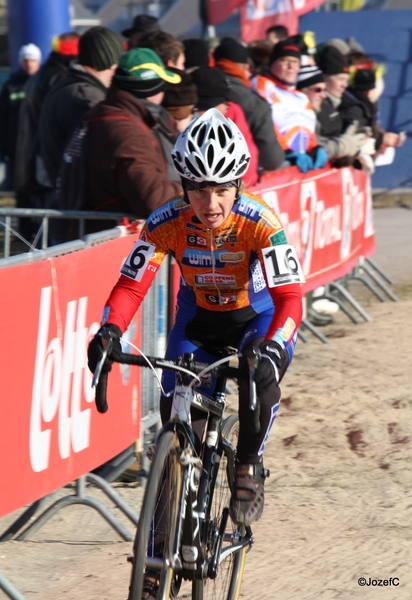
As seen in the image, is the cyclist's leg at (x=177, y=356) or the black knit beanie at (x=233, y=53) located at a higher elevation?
the black knit beanie at (x=233, y=53)

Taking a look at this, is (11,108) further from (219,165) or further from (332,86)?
(219,165)

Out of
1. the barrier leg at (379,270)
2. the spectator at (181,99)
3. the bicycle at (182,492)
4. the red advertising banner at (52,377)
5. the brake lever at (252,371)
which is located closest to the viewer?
the brake lever at (252,371)

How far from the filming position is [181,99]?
6.94 meters

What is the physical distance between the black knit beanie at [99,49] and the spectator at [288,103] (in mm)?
2140

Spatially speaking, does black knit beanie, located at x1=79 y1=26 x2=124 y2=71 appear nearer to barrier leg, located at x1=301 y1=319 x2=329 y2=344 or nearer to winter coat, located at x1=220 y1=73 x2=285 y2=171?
winter coat, located at x1=220 y1=73 x2=285 y2=171

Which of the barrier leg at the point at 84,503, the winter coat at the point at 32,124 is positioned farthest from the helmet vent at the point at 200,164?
the winter coat at the point at 32,124

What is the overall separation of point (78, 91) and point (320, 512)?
11.9 ft

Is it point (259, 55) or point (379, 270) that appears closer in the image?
point (259, 55)

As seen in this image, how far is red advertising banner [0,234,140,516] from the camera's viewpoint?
4.52 metres

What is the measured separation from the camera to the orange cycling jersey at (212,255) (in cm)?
411

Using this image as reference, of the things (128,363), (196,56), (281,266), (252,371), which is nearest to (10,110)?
(196,56)

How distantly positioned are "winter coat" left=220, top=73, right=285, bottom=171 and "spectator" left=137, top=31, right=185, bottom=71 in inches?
26.6

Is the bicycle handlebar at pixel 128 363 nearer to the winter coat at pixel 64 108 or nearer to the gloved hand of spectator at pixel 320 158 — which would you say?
the winter coat at pixel 64 108

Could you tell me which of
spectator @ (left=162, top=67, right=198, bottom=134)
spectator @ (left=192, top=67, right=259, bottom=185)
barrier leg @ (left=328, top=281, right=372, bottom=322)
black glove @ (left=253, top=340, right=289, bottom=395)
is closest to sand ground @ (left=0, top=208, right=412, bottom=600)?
barrier leg @ (left=328, top=281, right=372, bottom=322)
